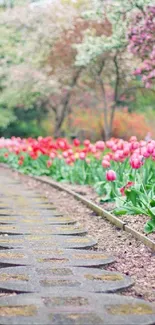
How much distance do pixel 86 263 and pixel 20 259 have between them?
52 centimetres

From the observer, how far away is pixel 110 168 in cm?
906

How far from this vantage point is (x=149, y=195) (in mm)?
6734

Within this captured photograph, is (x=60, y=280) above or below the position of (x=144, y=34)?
below

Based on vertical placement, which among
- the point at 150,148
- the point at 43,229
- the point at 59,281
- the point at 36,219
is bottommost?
the point at 36,219

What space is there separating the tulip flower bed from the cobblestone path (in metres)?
0.67

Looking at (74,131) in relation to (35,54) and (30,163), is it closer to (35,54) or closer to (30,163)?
(35,54)

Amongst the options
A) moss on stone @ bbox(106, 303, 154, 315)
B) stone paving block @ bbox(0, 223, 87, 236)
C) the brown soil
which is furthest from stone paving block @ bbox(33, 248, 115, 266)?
moss on stone @ bbox(106, 303, 154, 315)

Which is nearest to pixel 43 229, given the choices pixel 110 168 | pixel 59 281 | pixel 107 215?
pixel 107 215

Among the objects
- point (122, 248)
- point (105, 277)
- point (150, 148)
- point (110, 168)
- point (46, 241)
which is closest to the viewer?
point (105, 277)

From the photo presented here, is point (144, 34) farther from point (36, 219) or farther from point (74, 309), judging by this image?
point (74, 309)

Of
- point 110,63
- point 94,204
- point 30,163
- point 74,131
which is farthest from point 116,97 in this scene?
point 94,204

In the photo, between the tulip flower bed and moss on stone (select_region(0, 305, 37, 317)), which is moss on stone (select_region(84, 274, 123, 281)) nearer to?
moss on stone (select_region(0, 305, 37, 317))

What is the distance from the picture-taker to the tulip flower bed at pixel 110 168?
22.1ft

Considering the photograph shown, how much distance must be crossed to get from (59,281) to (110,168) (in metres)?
4.84
